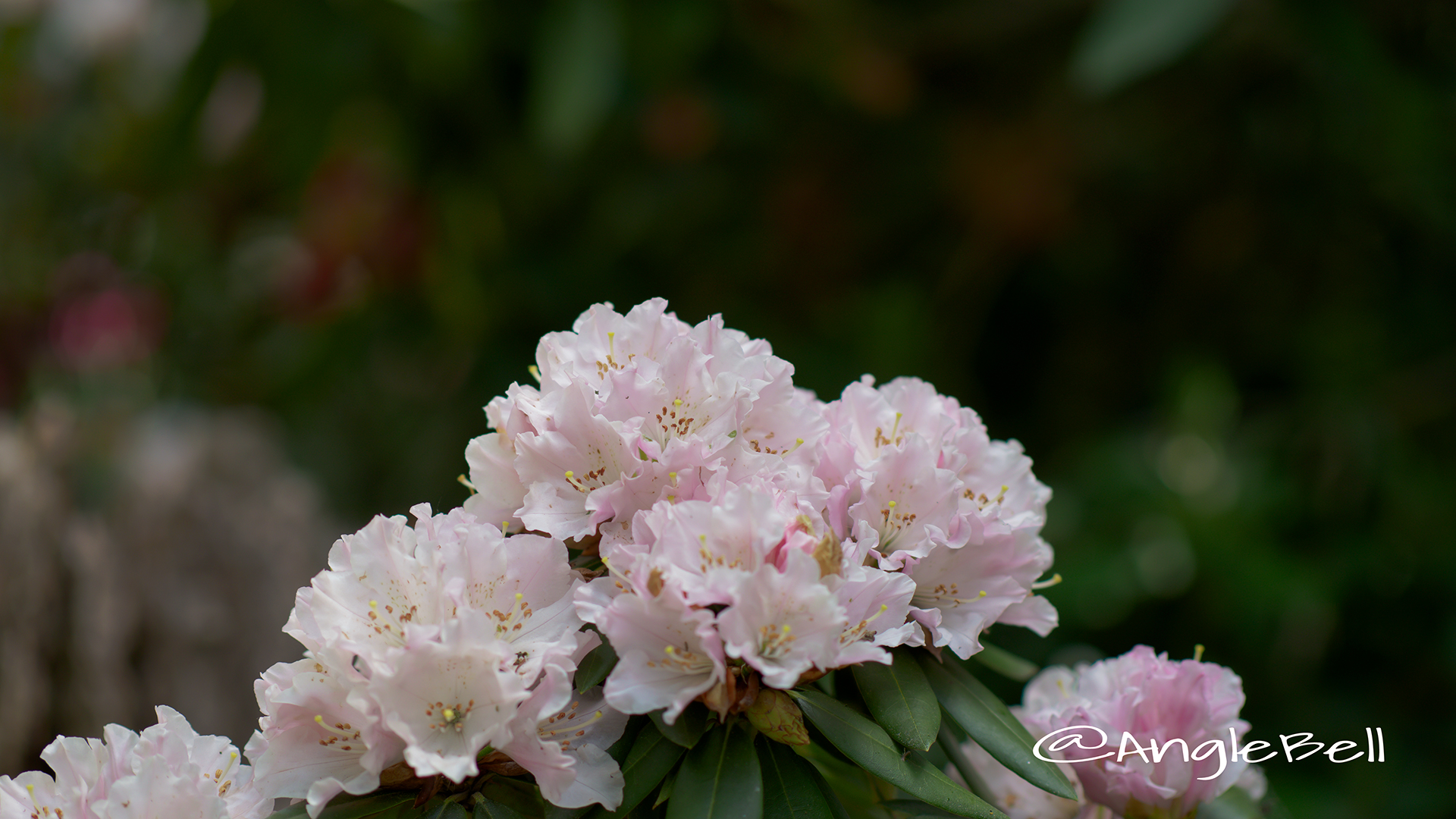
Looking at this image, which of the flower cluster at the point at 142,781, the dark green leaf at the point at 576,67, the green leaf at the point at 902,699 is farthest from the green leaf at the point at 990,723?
the dark green leaf at the point at 576,67

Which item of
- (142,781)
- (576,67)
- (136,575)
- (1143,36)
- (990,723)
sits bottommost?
(142,781)

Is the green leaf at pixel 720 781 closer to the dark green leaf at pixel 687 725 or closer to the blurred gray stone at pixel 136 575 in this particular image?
the dark green leaf at pixel 687 725

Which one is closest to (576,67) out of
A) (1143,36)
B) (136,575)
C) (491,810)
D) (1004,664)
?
(1143,36)

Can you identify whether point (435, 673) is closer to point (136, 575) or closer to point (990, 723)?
point (990, 723)

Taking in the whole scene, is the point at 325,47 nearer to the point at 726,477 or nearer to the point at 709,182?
the point at 709,182

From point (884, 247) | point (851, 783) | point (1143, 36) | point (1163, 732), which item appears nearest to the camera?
point (1163, 732)

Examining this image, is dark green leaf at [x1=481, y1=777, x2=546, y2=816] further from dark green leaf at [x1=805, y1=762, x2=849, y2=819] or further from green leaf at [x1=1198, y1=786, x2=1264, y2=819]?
green leaf at [x1=1198, y1=786, x2=1264, y2=819]

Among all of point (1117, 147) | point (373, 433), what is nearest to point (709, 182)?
point (1117, 147)
